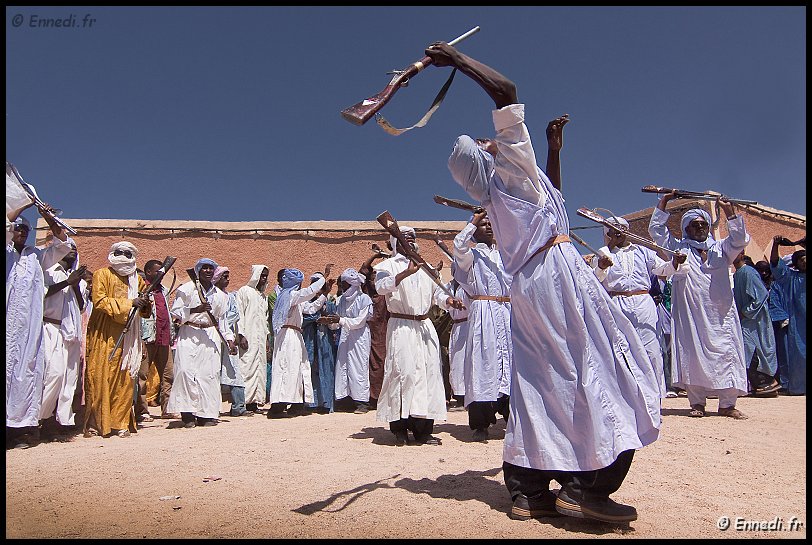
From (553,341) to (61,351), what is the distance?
606cm

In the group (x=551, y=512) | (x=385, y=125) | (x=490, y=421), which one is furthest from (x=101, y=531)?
(x=490, y=421)

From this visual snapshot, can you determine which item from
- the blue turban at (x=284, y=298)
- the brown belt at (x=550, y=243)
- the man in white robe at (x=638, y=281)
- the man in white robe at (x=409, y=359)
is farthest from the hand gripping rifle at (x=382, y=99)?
the blue turban at (x=284, y=298)

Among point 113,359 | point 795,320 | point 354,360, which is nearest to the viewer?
point 113,359

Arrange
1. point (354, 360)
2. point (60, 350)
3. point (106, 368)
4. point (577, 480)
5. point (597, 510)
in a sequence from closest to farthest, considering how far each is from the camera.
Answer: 1. point (597, 510)
2. point (577, 480)
3. point (60, 350)
4. point (106, 368)
5. point (354, 360)

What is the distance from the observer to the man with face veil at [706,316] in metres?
6.73

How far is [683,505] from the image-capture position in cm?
331

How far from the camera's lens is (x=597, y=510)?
2.87 meters

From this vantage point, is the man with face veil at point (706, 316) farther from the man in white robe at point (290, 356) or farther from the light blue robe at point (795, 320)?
the man in white robe at point (290, 356)

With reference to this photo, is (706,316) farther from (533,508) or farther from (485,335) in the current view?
(533,508)

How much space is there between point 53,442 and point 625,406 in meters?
6.32

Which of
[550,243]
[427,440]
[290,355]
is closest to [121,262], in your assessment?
[290,355]

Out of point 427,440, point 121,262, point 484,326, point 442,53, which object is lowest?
point 427,440

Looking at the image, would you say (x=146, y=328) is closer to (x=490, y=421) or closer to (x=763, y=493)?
(x=490, y=421)

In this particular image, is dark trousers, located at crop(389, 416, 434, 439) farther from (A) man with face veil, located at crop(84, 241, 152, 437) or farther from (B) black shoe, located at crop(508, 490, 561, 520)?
(A) man with face veil, located at crop(84, 241, 152, 437)
